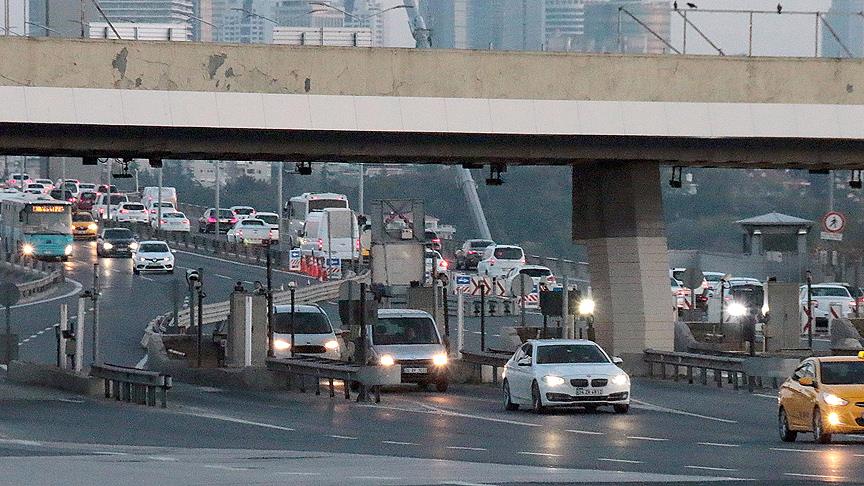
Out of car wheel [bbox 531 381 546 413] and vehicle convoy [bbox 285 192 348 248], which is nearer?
car wheel [bbox 531 381 546 413]

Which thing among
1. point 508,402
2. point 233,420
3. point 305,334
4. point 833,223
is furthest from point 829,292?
point 233,420

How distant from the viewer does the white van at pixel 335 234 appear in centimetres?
9194

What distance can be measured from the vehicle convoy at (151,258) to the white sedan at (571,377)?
55.9 metres

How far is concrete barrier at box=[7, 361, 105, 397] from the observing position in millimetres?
40281

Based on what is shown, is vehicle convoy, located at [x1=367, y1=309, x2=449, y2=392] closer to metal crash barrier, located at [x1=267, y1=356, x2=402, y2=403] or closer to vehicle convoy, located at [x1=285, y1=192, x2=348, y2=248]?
metal crash barrier, located at [x1=267, y1=356, x2=402, y2=403]

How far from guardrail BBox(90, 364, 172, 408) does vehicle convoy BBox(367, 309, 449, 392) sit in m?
5.06

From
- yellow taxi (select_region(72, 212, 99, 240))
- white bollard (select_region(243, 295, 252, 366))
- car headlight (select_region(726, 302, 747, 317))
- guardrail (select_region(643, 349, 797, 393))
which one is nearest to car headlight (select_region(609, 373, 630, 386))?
guardrail (select_region(643, 349, 797, 393))

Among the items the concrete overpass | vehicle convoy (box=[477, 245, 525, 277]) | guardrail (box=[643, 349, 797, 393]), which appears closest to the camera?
guardrail (box=[643, 349, 797, 393])

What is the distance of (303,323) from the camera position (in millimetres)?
46781

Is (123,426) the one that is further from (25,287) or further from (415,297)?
(25,287)

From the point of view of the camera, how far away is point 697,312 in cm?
6512

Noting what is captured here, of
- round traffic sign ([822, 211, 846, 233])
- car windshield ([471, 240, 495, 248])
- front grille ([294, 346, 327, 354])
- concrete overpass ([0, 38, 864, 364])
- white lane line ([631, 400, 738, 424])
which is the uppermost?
concrete overpass ([0, 38, 864, 364])

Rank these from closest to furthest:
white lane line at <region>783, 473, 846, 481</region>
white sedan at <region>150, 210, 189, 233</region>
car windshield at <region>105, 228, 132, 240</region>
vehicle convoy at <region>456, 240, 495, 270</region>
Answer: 1. white lane line at <region>783, 473, 846, 481</region>
2. car windshield at <region>105, 228, 132, 240</region>
3. vehicle convoy at <region>456, 240, 495, 270</region>
4. white sedan at <region>150, 210, 189, 233</region>

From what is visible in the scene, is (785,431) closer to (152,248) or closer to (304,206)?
(152,248)
